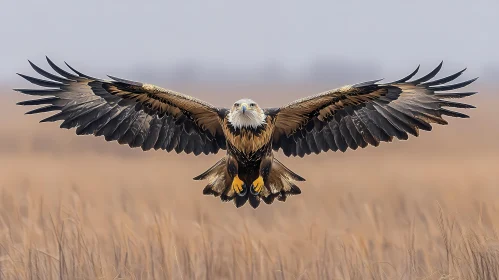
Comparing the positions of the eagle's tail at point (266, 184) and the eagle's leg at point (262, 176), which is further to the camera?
the eagle's tail at point (266, 184)

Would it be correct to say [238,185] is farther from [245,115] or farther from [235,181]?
[245,115]

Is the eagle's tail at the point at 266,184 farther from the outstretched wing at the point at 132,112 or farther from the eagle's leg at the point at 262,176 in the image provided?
the outstretched wing at the point at 132,112

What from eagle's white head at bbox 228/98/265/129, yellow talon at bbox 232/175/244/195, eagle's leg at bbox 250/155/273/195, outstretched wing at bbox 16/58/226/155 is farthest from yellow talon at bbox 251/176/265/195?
outstretched wing at bbox 16/58/226/155

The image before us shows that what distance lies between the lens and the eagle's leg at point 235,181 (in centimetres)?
828

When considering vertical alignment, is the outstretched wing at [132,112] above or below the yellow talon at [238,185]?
above

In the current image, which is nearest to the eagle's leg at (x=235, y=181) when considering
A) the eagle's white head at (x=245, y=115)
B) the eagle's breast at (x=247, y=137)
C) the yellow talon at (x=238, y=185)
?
the yellow talon at (x=238, y=185)

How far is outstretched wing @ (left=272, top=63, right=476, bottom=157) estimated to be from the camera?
8.22 meters

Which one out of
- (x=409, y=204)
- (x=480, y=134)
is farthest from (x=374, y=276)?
(x=480, y=134)

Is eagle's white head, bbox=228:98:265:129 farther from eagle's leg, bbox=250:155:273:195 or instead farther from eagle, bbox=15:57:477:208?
eagle's leg, bbox=250:155:273:195

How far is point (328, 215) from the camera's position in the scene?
467 inches

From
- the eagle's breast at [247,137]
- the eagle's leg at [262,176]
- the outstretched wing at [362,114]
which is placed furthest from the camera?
the eagle's leg at [262,176]

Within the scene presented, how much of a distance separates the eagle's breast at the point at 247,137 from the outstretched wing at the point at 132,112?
0.95 feet

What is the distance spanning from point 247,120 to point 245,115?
6cm

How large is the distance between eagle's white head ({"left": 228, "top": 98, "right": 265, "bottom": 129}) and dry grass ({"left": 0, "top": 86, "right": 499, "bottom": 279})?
3.87ft
